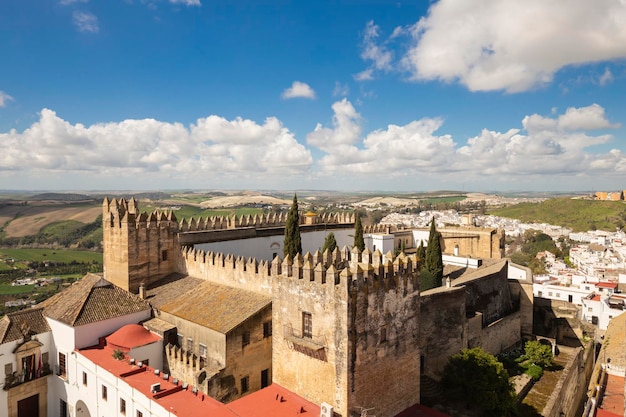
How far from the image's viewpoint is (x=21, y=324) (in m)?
17.1

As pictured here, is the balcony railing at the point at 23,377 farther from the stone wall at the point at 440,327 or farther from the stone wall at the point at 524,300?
the stone wall at the point at 524,300

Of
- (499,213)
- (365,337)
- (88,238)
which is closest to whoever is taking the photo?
(365,337)

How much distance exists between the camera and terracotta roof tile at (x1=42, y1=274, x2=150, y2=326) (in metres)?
17.2

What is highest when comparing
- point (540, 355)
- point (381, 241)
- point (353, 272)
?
point (353, 272)

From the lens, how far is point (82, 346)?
55.1 ft

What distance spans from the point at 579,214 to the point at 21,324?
13812 centimetres

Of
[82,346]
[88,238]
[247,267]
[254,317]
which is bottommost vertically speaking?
[88,238]

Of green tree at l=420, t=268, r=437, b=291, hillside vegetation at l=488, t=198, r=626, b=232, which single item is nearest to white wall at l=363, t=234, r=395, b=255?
green tree at l=420, t=268, r=437, b=291

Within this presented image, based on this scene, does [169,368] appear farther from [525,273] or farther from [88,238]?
[88,238]

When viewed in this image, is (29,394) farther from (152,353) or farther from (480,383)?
(480,383)

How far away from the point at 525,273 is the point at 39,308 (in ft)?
112

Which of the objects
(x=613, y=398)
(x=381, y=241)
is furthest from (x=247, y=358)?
(x=381, y=241)

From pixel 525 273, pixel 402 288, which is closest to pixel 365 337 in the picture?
pixel 402 288

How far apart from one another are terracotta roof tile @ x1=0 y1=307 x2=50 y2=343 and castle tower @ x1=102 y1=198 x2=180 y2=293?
4.52m
